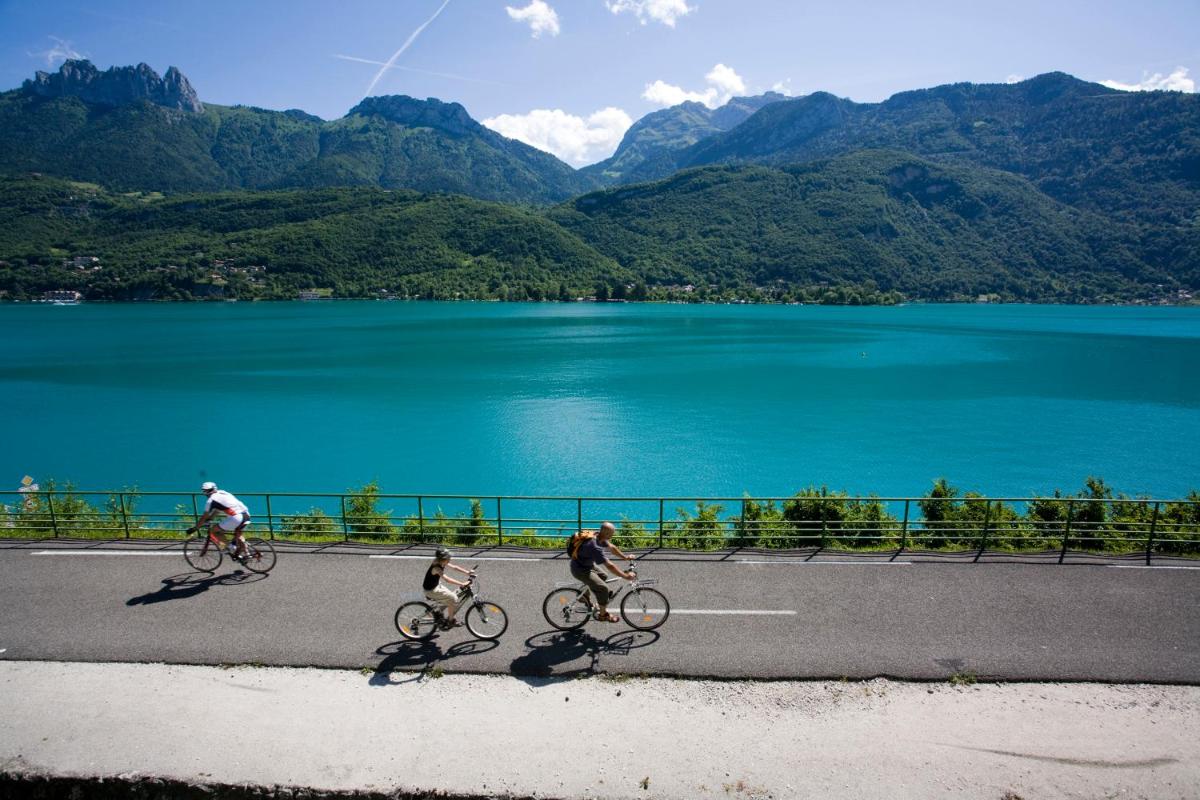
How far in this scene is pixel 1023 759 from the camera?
692 cm

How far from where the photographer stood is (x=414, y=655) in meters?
8.84

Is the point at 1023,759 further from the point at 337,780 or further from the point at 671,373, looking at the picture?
the point at 671,373

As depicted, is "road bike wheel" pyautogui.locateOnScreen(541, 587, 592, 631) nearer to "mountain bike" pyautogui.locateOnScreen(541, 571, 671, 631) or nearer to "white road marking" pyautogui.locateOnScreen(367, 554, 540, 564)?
"mountain bike" pyautogui.locateOnScreen(541, 571, 671, 631)

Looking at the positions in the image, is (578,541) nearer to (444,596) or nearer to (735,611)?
(444,596)

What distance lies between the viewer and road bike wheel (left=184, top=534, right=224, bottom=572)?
37.5ft

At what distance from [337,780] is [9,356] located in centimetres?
10893

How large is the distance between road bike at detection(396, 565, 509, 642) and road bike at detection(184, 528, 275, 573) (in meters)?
3.85

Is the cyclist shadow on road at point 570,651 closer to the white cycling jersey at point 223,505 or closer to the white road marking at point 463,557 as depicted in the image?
the white road marking at point 463,557

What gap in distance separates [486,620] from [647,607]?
237 centimetres

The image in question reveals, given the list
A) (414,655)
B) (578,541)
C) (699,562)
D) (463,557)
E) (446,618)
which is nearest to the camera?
(414,655)

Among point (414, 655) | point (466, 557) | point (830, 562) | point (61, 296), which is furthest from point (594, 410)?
point (61, 296)

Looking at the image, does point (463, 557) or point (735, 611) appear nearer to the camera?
point (735, 611)

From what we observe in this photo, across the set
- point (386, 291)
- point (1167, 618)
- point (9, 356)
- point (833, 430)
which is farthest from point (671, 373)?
point (386, 291)

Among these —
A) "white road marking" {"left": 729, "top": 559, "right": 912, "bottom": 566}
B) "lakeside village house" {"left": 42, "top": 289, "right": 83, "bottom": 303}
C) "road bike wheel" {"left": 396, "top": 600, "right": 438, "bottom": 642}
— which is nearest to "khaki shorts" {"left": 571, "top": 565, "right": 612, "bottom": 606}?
"road bike wheel" {"left": 396, "top": 600, "right": 438, "bottom": 642}
